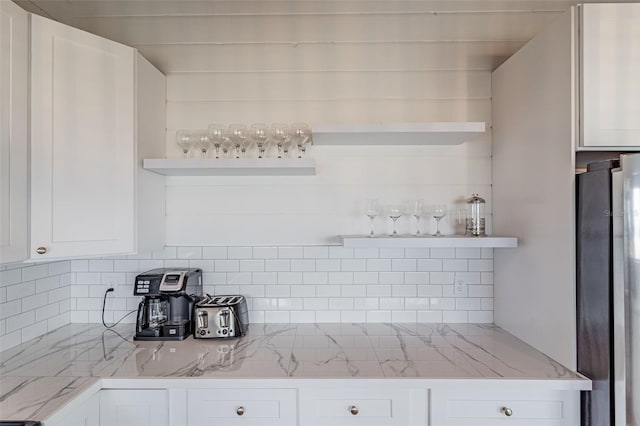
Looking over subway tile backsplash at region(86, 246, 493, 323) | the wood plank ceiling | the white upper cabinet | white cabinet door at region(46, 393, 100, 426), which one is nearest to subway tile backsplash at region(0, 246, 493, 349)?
subway tile backsplash at region(86, 246, 493, 323)

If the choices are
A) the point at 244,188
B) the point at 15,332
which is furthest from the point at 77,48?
the point at 15,332

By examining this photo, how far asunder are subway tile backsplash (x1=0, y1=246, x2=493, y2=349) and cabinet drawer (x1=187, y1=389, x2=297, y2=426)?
708 mm

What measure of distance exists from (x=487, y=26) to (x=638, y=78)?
92 cm

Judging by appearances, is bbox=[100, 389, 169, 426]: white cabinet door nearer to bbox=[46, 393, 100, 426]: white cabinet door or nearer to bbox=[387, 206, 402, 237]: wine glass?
bbox=[46, 393, 100, 426]: white cabinet door

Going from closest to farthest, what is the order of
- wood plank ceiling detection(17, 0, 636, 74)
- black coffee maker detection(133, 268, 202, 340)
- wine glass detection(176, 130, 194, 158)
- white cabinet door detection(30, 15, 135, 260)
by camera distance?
white cabinet door detection(30, 15, 135, 260)
black coffee maker detection(133, 268, 202, 340)
wine glass detection(176, 130, 194, 158)
wood plank ceiling detection(17, 0, 636, 74)

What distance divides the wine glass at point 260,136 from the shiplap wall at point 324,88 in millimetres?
167

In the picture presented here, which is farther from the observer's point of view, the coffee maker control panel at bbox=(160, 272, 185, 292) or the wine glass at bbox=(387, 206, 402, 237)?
the wine glass at bbox=(387, 206, 402, 237)

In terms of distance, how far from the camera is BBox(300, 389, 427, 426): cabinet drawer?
152cm

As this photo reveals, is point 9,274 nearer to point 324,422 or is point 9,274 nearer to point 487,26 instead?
point 324,422

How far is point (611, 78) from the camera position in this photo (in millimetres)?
1516

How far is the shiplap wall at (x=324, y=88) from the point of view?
7.31ft

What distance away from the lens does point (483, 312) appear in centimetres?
222

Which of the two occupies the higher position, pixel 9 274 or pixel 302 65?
pixel 302 65

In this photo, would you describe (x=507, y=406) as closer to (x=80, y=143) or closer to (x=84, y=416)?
(x=84, y=416)
